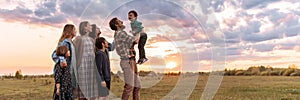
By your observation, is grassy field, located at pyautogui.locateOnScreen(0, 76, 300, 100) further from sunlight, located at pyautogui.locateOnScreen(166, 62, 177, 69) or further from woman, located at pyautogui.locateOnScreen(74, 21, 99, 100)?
woman, located at pyautogui.locateOnScreen(74, 21, 99, 100)

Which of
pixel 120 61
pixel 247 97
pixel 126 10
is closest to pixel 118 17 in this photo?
pixel 126 10

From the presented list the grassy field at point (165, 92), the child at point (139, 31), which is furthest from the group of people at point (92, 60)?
the grassy field at point (165, 92)

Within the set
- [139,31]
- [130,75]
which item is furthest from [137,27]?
[130,75]

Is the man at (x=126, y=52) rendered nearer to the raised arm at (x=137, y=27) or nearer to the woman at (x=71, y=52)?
the raised arm at (x=137, y=27)

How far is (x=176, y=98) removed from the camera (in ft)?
30.4

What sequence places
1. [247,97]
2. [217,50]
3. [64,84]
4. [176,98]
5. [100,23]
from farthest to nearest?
[247,97] < [176,98] < [217,50] < [100,23] < [64,84]

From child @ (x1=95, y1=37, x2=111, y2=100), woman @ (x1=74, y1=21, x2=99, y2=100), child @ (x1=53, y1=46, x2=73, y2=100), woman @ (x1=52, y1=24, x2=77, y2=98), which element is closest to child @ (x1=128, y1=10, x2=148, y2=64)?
child @ (x1=95, y1=37, x2=111, y2=100)

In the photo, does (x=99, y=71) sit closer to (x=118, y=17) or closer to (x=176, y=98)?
(x=118, y=17)

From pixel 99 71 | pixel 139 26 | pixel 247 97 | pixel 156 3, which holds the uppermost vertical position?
pixel 156 3

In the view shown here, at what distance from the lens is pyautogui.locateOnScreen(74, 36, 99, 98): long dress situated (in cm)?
656

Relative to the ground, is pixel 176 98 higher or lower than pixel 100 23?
lower

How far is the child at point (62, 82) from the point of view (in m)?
6.25

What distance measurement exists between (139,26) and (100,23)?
62cm

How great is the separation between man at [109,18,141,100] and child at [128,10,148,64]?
0.37 ft
